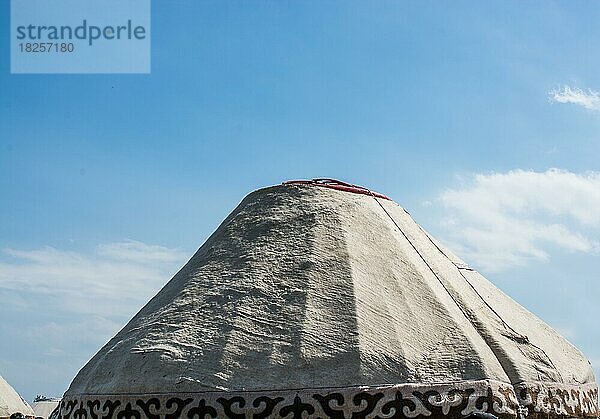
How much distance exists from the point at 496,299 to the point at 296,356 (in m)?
2.51

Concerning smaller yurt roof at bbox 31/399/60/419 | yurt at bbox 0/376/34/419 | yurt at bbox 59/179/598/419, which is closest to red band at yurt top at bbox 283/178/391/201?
yurt at bbox 59/179/598/419

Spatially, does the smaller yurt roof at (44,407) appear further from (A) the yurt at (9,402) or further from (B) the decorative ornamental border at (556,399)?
(B) the decorative ornamental border at (556,399)

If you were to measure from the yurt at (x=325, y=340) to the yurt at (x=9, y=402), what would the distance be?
10791 millimetres

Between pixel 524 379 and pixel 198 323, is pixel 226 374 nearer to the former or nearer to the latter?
pixel 198 323

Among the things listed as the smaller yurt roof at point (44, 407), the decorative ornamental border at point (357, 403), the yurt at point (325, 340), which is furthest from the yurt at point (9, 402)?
the decorative ornamental border at point (357, 403)

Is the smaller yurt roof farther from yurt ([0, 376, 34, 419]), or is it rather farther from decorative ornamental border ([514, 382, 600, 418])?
decorative ornamental border ([514, 382, 600, 418])

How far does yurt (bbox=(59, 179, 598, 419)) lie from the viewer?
20.7 feet

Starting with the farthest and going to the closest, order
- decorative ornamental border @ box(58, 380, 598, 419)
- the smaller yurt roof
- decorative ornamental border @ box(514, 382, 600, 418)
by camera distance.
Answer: the smaller yurt roof
decorative ornamental border @ box(514, 382, 600, 418)
decorative ornamental border @ box(58, 380, 598, 419)

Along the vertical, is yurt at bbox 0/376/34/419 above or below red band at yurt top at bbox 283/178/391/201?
below

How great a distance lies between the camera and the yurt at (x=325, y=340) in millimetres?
6324

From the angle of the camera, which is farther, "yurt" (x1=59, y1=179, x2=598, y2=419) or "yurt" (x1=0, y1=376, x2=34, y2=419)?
"yurt" (x1=0, y1=376, x2=34, y2=419)

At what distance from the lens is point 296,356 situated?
254 inches

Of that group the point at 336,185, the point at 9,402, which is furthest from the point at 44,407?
the point at 336,185

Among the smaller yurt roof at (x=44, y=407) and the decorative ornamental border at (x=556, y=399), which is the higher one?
the smaller yurt roof at (x=44, y=407)
